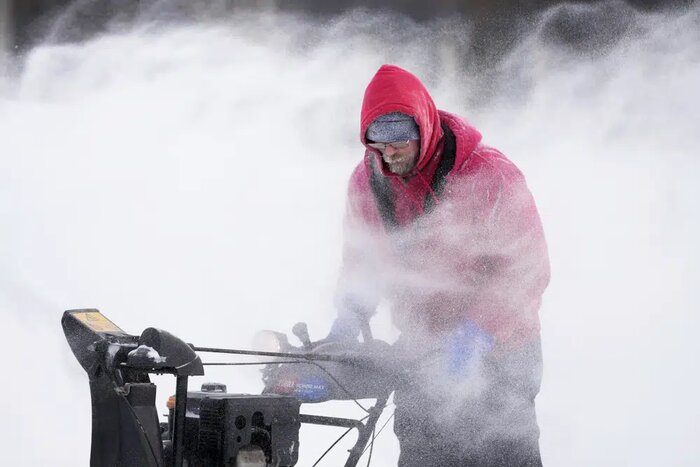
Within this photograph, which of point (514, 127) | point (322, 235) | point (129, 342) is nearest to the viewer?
point (129, 342)

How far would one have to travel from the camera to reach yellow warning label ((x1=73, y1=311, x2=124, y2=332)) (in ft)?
9.32

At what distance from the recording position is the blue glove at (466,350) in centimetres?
319

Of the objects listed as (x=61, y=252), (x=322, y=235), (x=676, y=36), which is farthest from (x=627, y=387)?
(x=61, y=252)

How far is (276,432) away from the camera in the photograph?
2809mm

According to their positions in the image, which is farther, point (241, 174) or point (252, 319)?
point (241, 174)

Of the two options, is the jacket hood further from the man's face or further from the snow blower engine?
the snow blower engine

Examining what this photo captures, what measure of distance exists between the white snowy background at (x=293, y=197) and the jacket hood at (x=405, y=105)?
4.46ft

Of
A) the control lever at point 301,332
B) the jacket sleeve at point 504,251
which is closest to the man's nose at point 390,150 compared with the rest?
the jacket sleeve at point 504,251

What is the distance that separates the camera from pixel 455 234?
11.5 ft

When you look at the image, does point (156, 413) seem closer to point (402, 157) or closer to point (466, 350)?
point (466, 350)

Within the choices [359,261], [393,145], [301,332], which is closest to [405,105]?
[393,145]

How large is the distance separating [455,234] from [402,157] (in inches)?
13.5

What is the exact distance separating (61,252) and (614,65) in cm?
360

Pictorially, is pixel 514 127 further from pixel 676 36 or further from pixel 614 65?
pixel 676 36
